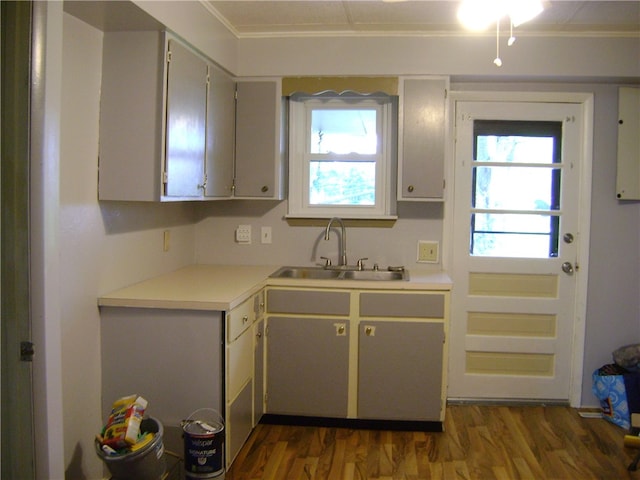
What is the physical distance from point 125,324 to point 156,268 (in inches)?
24.4

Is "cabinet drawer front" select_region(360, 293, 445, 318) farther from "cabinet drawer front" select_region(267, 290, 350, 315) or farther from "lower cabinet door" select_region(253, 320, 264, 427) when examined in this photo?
"lower cabinet door" select_region(253, 320, 264, 427)

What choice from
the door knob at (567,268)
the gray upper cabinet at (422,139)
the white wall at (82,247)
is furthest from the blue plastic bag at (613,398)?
the white wall at (82,247)

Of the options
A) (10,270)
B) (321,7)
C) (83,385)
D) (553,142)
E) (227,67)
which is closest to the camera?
(10,270)

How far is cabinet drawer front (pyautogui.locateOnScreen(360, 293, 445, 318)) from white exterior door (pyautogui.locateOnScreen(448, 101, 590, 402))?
22.9 inches

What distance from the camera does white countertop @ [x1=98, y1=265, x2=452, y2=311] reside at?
2.48m

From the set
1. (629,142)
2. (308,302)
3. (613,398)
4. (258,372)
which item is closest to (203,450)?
(258,372)

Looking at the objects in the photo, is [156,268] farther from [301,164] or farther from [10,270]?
[10,270]

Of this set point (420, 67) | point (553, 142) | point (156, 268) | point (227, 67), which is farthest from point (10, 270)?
point (553, 142)

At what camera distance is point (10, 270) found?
5.15 ft

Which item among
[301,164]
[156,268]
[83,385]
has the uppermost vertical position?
[301,164]

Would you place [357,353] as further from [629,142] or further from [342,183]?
[629,142]

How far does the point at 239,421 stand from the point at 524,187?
7.27 ft

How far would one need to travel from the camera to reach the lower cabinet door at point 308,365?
3158 mm

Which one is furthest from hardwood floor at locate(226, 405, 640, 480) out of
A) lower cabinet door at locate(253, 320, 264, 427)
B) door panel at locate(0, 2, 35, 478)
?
door panel at locate(0, 2, 35, 478)
